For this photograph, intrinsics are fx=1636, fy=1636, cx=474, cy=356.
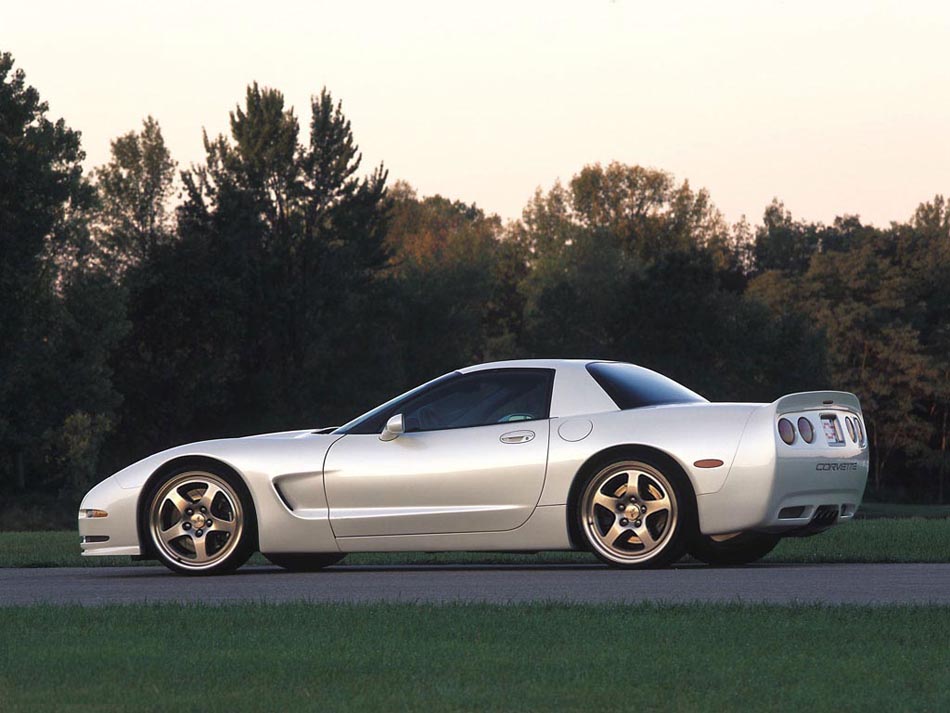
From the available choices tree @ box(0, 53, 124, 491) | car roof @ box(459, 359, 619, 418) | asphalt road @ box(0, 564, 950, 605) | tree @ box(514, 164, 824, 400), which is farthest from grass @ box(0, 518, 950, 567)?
tree @ box(514, 164, 824, 400)

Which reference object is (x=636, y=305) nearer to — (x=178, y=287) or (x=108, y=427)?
(x=178, y=287)

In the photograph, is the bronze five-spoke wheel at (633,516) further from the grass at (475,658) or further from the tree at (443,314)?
the tree at (443,314)

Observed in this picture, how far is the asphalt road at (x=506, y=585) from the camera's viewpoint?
862 centimetres

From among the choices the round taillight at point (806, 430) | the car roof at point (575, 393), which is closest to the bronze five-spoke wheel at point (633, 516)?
the car roof at point (575, 393)

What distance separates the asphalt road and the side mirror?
2.98 ft

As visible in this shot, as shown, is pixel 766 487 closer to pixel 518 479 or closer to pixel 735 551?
pixel 735 551

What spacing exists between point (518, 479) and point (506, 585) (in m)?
1.16

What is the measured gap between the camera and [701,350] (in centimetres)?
6519

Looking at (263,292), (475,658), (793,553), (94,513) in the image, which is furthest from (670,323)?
(475,658)

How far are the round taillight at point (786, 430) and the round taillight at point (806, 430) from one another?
4.0 inches

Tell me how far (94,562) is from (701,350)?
5371 cm

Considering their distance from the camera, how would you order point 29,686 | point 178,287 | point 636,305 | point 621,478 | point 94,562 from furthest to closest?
point 636,305 → point 178,287 → point 94,562 → point 621,478 → point 29,686

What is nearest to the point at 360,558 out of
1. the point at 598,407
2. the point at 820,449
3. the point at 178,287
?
the point at 598,407

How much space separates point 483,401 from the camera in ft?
36.2
